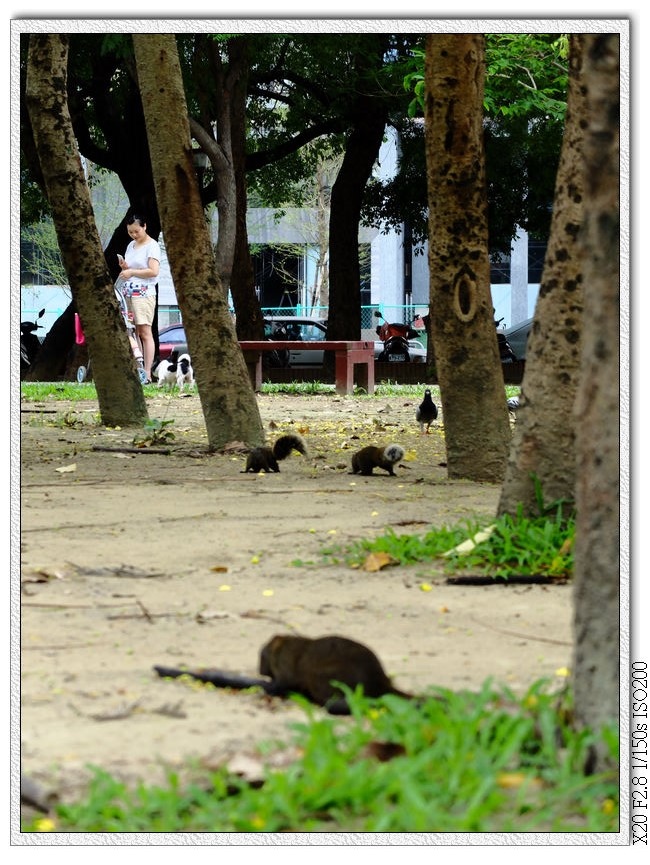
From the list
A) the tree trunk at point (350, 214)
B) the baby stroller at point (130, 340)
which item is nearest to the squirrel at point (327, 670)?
the baby stroller at point (130, 340)

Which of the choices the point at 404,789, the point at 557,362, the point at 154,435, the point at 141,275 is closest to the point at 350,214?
the point at 141,275

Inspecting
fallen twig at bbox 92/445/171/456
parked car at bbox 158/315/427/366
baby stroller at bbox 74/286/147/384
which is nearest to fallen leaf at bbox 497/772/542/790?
fallen twig at bbox 92/445/171/456

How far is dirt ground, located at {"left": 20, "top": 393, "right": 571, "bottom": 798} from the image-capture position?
138 inches

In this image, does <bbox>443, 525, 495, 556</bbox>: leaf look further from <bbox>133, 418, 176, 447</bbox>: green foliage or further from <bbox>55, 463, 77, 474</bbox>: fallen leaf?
<bbox>133, 418, 176, 447</bbox>: green foliage

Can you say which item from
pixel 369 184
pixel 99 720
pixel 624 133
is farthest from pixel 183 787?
pixel 369 184

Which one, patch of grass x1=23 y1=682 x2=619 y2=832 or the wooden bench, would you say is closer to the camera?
patch of grass x1=23 y1=682 x2=619 y2=832

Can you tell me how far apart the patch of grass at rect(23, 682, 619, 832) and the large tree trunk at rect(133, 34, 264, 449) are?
668 cm

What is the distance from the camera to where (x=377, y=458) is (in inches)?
356

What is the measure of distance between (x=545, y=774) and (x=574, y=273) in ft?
11.4

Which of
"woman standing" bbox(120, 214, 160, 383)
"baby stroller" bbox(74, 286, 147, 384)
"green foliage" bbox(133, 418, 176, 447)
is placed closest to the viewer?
"green foliage" bbox(133, 418, 176, 447)

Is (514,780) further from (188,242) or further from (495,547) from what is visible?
(188,242)

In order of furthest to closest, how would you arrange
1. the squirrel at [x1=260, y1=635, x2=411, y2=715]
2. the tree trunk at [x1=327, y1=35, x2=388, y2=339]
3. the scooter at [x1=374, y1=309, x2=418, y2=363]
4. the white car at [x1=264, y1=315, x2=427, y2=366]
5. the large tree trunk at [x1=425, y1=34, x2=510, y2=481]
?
the white car at [x1=264, y1=315, x2=427, y2=366] → the scooter at [x1=374, y1=309, x2=418, y2=363] → the tree trunk at [x1=327, y1=35, x2=388, y2=339] → the large tree trunk at [x1=425, y1=34, x2=510, y2=481] → the squirrel at [x1=260, y1=635, x2=411, y2=715]

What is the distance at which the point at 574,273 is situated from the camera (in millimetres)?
6133

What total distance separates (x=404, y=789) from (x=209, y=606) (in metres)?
2.09
